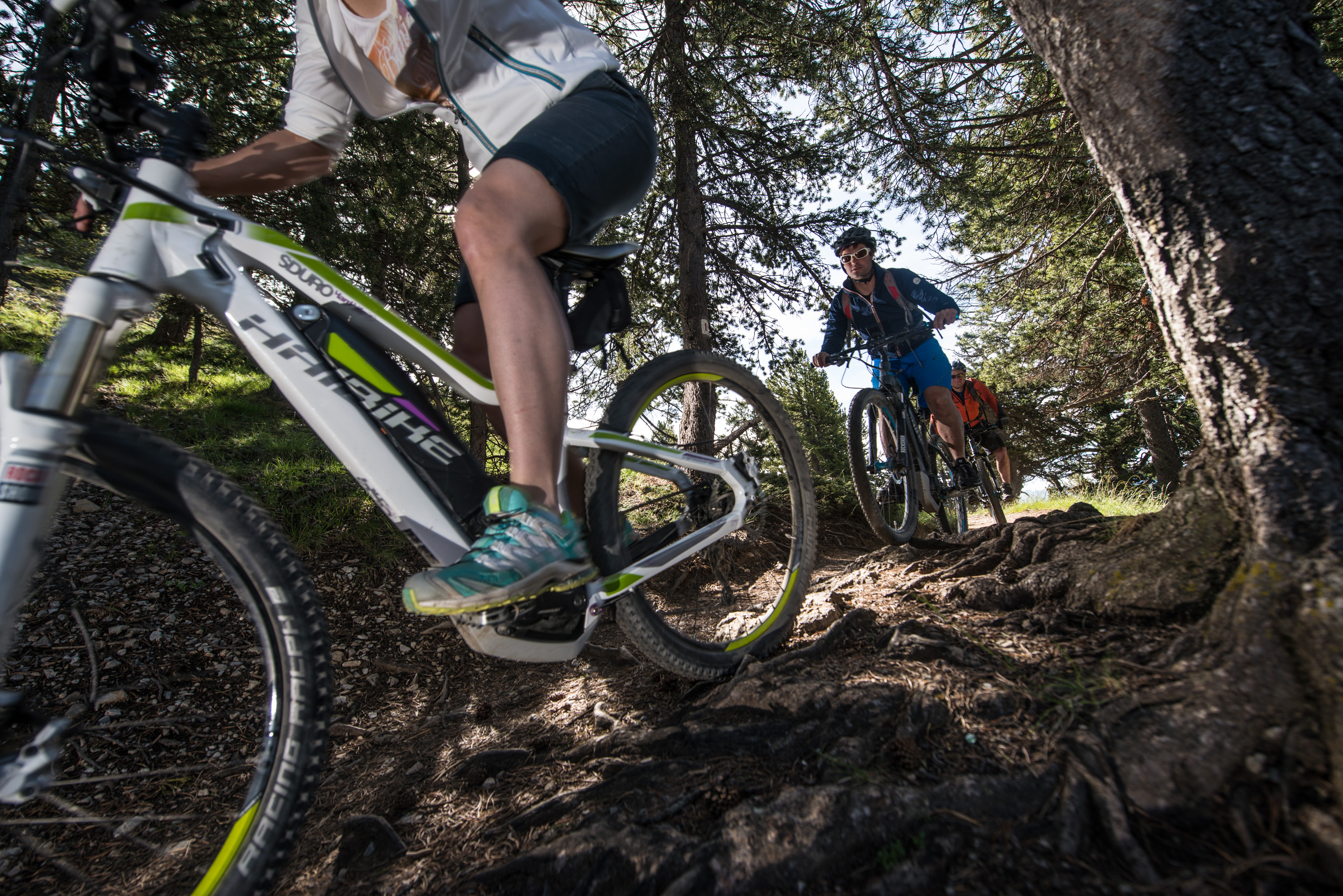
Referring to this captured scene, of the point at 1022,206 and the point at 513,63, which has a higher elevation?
the point at 1022,206

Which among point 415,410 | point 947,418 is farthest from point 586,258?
point 947,418

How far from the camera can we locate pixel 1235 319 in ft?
4.53

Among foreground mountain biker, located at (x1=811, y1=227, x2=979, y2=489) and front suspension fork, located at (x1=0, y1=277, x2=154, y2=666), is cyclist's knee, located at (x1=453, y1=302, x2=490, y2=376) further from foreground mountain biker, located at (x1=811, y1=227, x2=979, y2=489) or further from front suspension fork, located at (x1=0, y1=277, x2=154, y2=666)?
foreground mountain biker, located at (x1=811, y1=227, x2=979, y2=489)

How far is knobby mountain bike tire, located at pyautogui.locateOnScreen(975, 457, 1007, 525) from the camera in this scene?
5109 mm

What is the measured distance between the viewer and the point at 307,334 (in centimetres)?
139

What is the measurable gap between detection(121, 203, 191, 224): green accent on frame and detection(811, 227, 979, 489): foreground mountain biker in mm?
4087

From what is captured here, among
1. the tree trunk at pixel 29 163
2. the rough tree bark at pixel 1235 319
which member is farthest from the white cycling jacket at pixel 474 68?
the tree trunk at pixel 29 163

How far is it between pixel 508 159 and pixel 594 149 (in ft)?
Answer: 0.74

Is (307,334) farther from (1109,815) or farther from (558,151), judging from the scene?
(1109,815)

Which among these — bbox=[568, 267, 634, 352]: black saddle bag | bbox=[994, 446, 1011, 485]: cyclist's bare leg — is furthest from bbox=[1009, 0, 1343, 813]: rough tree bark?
bbox=[994, 446, 1011, 485]: cyclist's bare leg

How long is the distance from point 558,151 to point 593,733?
5.45 ft

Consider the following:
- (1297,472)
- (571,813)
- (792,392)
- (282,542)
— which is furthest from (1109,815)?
(792,392)

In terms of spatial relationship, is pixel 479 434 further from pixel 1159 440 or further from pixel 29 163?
pixel 1159 440

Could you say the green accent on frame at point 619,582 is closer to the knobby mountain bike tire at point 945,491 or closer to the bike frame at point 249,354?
the bike frame at point 249,354
